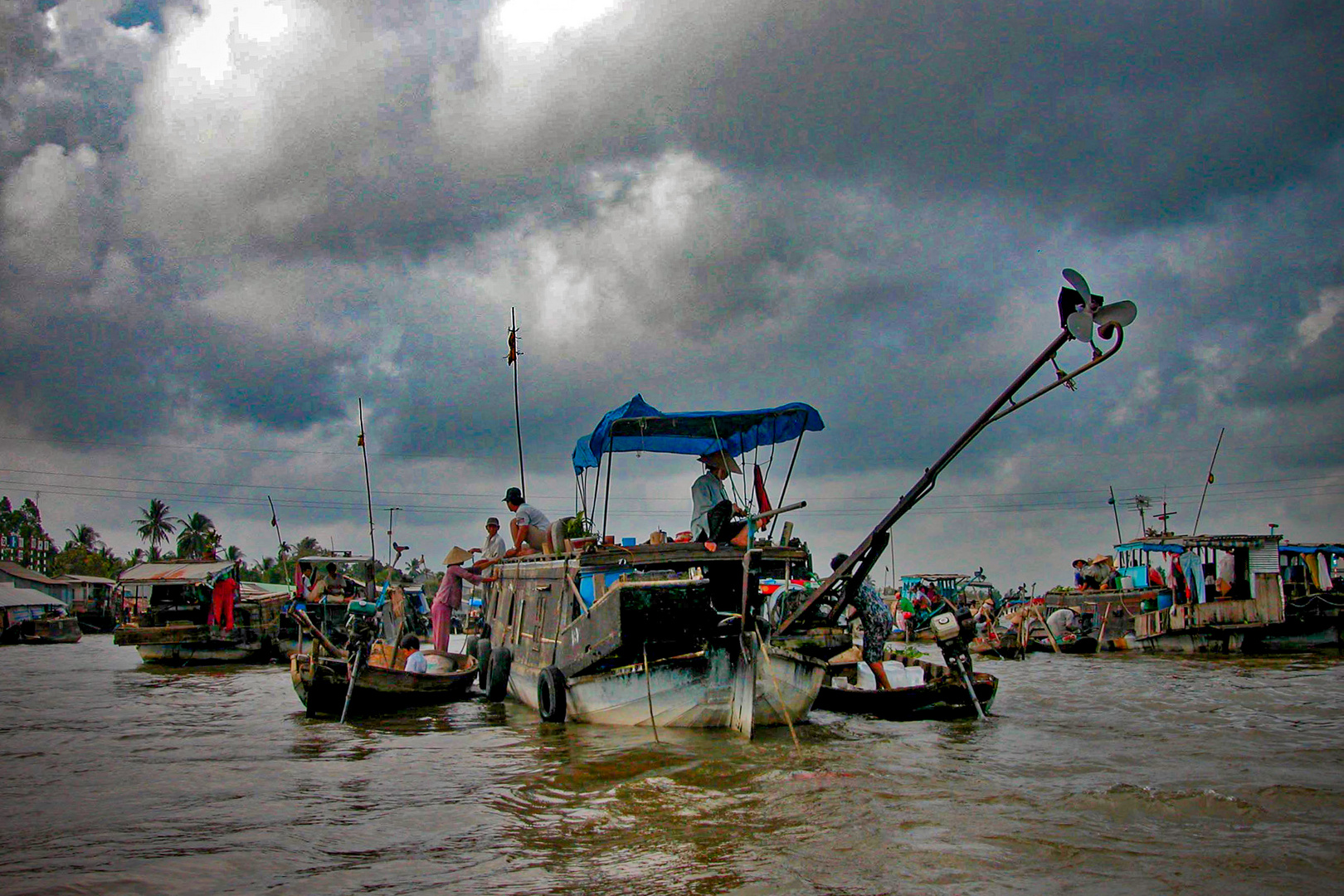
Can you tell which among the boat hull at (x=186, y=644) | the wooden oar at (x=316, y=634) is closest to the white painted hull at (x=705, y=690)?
the wooden oar at (x=316, y=634)

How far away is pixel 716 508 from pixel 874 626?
126 inches

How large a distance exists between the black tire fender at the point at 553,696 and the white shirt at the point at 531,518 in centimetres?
352

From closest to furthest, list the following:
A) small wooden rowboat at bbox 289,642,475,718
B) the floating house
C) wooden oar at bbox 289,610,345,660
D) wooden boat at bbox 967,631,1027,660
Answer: wooden oar at bbox 289,610,345,660
small wooden rowboat at bbox 289,642,475,718
the floating house
wooden boat at bbox 967,631,1027,660

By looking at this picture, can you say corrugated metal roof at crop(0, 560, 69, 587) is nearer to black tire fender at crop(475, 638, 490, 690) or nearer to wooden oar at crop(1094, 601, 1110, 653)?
black tire fender at crop(475, 638, 490, 690)

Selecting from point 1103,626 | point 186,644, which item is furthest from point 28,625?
point 1103,626

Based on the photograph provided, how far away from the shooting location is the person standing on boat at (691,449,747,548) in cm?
1081

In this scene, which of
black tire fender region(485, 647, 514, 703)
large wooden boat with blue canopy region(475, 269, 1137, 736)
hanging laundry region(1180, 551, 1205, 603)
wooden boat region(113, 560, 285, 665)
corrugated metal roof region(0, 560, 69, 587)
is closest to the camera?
large wooden boat with blue canopy region(475, 269, 1137, 736)

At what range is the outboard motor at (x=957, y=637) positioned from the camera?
1120 cm

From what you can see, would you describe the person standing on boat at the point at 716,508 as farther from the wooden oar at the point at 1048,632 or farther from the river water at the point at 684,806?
the wooden oar at the point at 1048,632

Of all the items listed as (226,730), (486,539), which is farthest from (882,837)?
(486,539)

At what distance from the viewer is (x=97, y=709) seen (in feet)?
51.2

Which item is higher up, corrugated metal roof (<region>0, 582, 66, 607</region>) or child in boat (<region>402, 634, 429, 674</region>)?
corrugated metal roof (<region>0, 582, 66, 607</region>)

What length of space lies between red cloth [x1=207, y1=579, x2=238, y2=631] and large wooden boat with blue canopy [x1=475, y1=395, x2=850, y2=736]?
1753cm

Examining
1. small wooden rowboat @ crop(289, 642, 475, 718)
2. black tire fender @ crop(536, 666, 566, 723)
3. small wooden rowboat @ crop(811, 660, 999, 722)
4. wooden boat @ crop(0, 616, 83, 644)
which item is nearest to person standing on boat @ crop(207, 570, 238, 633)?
small wooden rowboat @ crop(289, 642, 475, 718)
